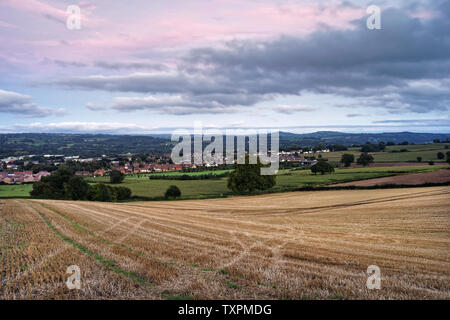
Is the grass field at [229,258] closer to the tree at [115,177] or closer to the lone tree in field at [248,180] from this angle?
the lone tree in field at [248,180]

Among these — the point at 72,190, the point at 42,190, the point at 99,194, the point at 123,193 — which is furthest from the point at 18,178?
the point at 123,193

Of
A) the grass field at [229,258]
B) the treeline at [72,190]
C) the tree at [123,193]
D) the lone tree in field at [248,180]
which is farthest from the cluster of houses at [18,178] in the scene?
the grass field at [229,258]

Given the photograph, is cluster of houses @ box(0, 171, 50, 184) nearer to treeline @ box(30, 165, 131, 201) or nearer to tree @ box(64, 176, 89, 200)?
treeline @ box(30, 165, 131, 201)

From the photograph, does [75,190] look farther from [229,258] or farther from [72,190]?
[229,258]

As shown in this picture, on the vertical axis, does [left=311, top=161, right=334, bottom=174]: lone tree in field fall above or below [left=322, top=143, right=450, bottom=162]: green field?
below

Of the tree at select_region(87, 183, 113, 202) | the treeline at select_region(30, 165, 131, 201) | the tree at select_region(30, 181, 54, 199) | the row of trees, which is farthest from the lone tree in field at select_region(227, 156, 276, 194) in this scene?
the tree at select_region(30, 181, 54, 199)

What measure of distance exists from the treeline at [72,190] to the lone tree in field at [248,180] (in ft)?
73.3

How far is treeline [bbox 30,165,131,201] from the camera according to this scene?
196 feet

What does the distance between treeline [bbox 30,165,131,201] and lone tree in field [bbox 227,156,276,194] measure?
22339 mm
